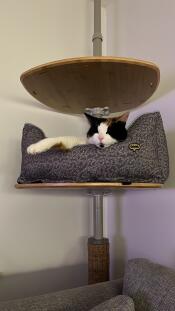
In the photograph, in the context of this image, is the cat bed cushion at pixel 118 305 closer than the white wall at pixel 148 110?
Yes

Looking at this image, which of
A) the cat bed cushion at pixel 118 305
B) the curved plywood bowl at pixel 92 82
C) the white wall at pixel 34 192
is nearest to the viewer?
the cat bed cushion at pixel 118 305

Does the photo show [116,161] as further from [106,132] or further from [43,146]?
[43,146]

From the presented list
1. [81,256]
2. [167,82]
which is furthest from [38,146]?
[81,256]

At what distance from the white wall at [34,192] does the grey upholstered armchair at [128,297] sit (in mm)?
435

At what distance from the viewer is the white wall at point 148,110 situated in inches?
45.8

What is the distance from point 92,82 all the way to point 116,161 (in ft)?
0.96

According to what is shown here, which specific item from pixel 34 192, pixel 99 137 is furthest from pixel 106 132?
pixel 34 192

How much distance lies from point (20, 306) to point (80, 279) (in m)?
0.66

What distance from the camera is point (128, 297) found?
75cm

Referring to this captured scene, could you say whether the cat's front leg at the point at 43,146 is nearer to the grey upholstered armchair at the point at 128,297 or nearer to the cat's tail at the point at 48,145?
the cat's tail at the point at 48,145

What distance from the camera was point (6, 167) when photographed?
1250mm

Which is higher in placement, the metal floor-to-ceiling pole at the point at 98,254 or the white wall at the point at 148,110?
the white wall at the point at 148,110

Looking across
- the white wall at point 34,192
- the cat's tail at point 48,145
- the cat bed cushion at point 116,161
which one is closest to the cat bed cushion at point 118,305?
the cat bed cushion at point 116,161

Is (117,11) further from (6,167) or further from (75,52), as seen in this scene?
(6,167)
